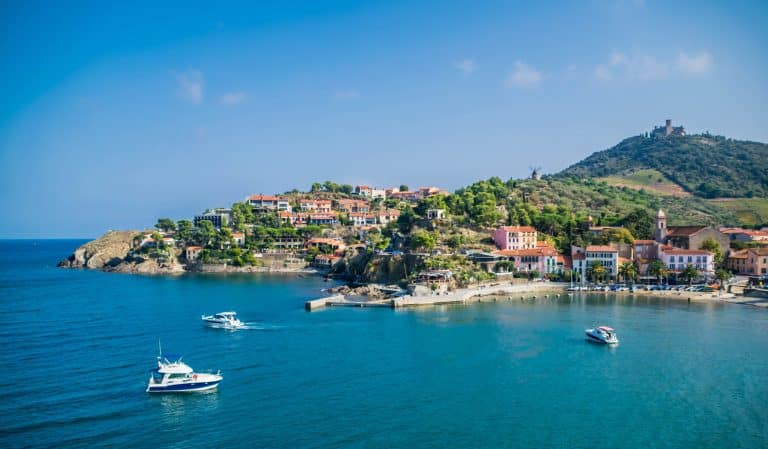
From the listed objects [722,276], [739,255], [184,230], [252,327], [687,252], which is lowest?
[252,327]

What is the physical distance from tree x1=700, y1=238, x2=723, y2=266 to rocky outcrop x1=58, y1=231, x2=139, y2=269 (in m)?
95.0

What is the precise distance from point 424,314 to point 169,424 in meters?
29.6

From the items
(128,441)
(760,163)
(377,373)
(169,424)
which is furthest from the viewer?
(760,163)

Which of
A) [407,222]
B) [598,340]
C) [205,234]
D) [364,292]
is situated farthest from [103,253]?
[598,340]

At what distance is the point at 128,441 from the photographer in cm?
2291

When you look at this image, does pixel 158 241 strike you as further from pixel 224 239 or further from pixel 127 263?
pixel 224 239

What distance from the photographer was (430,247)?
71062 millimetres

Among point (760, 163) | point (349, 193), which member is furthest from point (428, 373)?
point (760, 163)

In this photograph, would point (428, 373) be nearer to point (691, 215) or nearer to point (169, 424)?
point (169, 424)

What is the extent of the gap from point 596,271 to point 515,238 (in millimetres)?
12824

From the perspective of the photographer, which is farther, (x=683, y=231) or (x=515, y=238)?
(x=515, y=238)

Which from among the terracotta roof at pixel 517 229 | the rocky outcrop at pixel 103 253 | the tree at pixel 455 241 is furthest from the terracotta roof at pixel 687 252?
the rocky outcrop at pixel 103 253

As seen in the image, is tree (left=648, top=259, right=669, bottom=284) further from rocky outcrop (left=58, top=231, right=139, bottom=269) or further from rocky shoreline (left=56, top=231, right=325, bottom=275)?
rocky outcrop (left=58, top=231, right=139, bottom=269)

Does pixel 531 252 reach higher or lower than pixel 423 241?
lower
